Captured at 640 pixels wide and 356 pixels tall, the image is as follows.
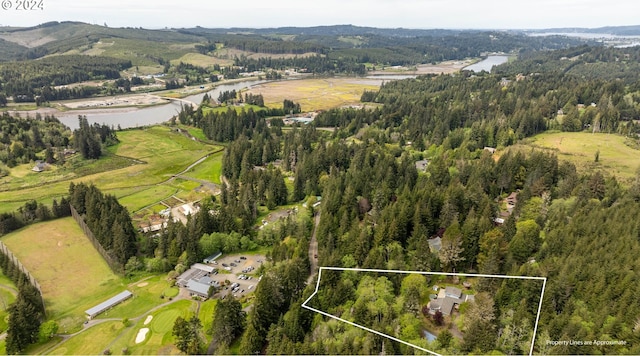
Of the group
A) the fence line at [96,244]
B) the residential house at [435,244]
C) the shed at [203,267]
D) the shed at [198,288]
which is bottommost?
the shed at [198,288]

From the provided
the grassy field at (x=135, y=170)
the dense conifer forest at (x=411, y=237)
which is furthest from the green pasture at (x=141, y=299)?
the grassy field at (x=135, y=170)

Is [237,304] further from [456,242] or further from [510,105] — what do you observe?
[510,105]

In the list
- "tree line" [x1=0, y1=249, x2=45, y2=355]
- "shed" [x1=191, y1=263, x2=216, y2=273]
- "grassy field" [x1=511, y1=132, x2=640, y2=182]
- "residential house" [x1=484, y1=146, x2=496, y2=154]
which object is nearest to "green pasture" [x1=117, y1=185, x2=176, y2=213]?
"shed" [x1=191, y1=263, x2=216, y2=273]

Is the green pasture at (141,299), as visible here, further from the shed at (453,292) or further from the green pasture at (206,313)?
the shed at (453,292)

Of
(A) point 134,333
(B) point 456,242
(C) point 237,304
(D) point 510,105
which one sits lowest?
(A) point 134,333

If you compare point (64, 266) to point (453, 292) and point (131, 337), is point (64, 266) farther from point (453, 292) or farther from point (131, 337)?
point (453, 292)

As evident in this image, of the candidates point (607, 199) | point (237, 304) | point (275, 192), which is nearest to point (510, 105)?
point (607, 199)

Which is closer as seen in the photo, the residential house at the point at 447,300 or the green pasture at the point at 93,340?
the green pasture at the point at 93,340
